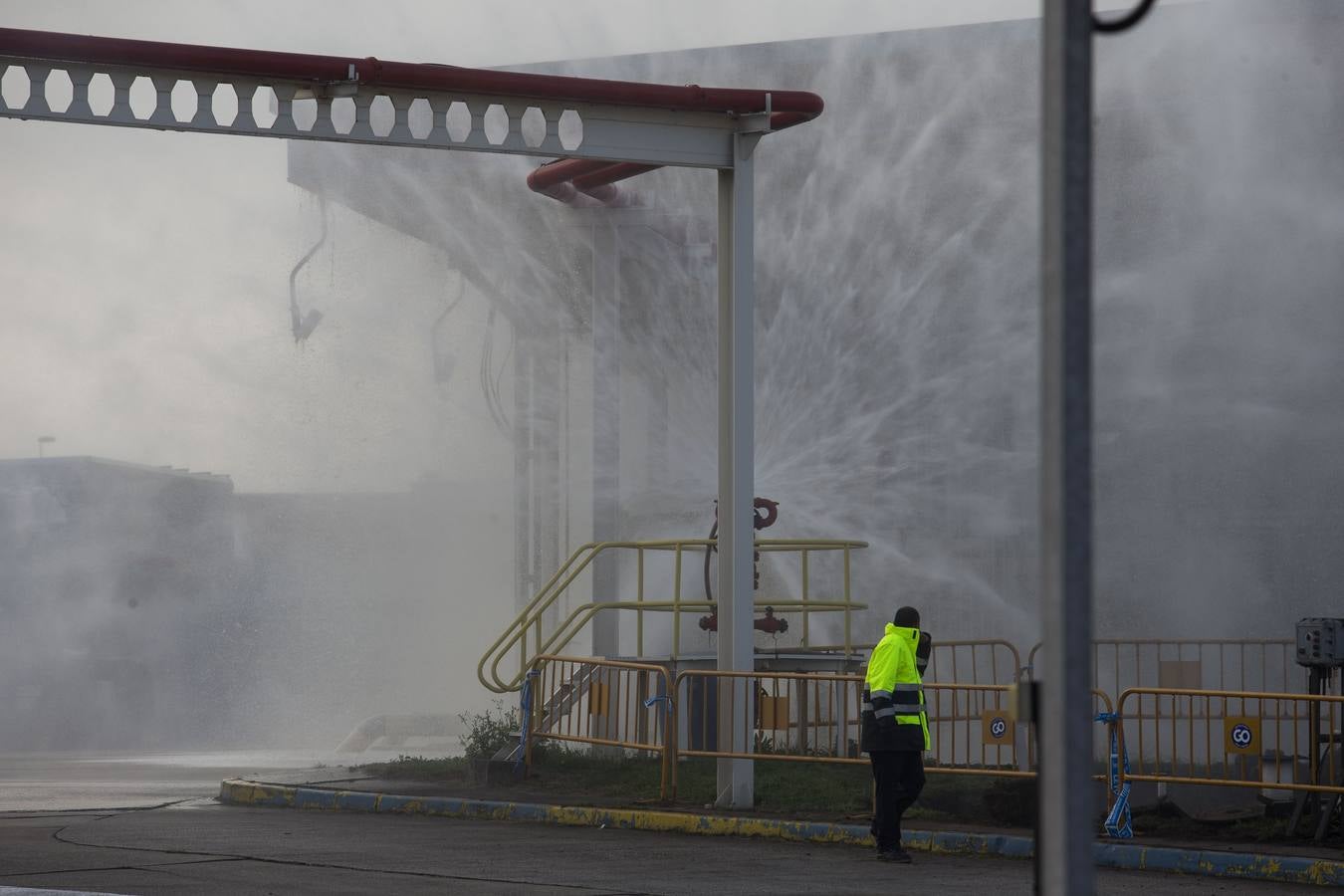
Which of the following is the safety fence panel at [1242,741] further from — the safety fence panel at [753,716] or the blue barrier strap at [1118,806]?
the safety fence panel at [753,716]

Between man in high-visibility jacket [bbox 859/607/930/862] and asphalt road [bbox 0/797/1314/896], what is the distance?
0.24 metres

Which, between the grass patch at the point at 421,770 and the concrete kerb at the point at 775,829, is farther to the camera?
the grass patch at the point at 421,770

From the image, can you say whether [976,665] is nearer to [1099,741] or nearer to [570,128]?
[1099,741]

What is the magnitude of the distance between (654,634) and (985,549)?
4166mm

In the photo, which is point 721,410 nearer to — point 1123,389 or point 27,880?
point 27,880

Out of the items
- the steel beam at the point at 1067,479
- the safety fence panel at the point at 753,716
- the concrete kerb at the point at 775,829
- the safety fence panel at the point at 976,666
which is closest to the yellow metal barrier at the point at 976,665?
the safety fence panel at the point at 976,666

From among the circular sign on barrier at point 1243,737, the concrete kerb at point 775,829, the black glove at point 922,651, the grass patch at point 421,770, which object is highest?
the black glove at point 922,651

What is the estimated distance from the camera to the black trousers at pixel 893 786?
9.48 metres

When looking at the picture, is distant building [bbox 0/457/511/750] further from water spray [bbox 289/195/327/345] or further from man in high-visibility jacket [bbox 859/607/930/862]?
man in high-visibility jacket [bbox 859/607/930/862]

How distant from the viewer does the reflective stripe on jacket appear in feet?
31.4

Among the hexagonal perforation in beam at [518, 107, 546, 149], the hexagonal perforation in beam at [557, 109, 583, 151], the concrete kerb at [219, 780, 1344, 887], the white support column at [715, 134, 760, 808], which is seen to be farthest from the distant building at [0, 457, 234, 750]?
the hexagonal perforation in beam at [557, 109, 583, 151]

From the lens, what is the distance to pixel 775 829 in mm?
10625

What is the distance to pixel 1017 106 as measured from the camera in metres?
19.8

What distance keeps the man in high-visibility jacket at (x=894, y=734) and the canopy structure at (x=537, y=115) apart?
6.38ft
